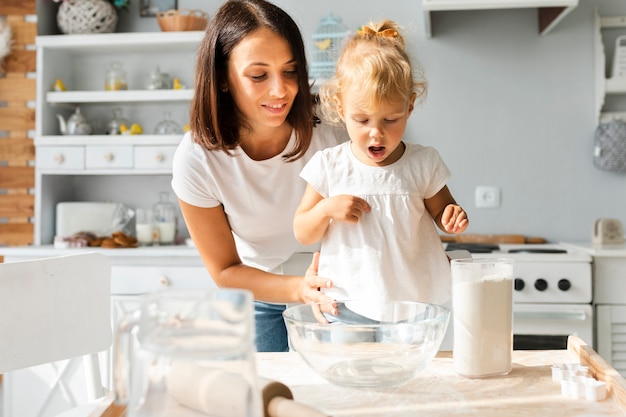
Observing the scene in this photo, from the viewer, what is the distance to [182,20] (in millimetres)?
2918

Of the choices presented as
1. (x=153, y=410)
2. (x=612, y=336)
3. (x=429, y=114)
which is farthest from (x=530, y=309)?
(x=153, y=410)

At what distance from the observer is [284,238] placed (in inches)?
62.8

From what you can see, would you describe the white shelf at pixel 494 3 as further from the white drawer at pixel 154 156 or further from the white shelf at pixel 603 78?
the white drawer at pixel 154 156

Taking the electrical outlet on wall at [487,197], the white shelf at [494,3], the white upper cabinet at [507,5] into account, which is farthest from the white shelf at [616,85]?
the electrical outlet on wall at [487,197]

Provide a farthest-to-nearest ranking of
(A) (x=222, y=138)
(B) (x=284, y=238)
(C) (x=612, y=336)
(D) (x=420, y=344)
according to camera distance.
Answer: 1. (C) (x=612, y=336)
2. (B) (x=284, y=238)
3. (A) (x=222, y=138)
4. (D) (x=420, y=344)

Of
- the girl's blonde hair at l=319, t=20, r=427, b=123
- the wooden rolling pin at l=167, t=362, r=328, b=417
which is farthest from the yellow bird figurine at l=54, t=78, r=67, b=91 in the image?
the wooden rolling pin at l=167, t=362, r=328, b=417

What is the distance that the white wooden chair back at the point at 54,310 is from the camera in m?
1.21

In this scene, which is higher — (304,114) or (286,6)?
(286,6)

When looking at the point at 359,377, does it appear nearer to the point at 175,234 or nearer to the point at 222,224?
the point at 222,224

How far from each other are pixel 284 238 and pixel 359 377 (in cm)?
79

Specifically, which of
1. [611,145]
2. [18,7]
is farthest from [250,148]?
[18,7]

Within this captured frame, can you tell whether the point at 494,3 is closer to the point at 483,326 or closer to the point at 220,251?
the point at 220,251

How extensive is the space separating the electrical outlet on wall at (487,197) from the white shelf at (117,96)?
1264mm

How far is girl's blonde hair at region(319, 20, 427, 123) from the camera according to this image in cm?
121
